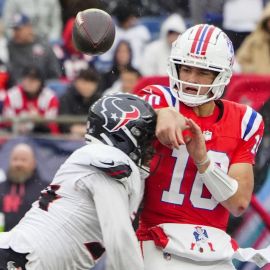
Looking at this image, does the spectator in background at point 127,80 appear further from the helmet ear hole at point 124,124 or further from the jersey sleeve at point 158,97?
the helmet ear hole at point 124,124

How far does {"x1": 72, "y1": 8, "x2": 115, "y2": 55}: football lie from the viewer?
207 inches

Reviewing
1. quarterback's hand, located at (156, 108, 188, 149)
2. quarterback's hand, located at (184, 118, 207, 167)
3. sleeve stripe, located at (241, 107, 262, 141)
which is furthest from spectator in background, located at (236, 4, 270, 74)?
quarterback's hand, located at (156, 108, 188, 149)

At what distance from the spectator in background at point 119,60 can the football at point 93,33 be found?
4.99 m

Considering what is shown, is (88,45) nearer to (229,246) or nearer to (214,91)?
(214,91)

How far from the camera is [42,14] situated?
11516mm

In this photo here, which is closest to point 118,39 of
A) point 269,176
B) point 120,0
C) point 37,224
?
point 120,0

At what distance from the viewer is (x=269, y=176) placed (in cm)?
740

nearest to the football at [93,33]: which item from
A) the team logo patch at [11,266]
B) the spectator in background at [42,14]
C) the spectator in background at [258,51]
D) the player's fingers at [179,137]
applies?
the player's fingers at [179,137]

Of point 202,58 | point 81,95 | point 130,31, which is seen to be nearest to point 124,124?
point 202,58

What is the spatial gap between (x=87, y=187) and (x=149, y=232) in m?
0.58

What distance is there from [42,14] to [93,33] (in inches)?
251

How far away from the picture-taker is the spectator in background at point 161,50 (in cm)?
1020

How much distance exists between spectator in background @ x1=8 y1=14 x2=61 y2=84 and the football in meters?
5.36

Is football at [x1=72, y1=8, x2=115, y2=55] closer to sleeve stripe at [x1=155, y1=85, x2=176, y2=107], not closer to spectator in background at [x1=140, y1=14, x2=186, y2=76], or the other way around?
sleeve stripe at [x1=155, y1=85, x2=176, y2=107]
